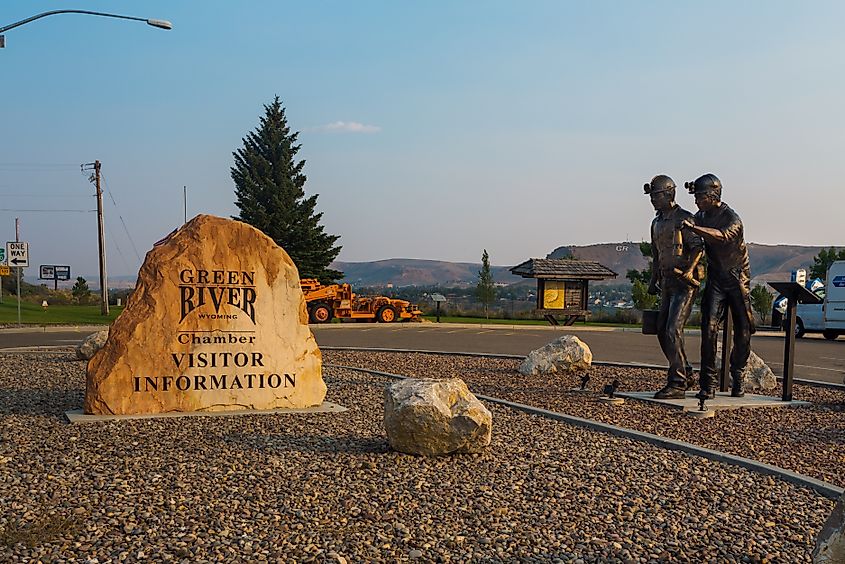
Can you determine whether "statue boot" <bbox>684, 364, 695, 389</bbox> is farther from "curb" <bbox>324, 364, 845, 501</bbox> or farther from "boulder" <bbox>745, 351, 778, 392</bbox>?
"curb" <bbox>324, 364, 845, 501</bbox>

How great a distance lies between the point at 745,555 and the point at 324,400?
6.07 metres

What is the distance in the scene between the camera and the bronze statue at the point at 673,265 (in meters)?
9.82

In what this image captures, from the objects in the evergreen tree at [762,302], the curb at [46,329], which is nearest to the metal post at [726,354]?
the curb at [46,329]

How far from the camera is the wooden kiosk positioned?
1188 inches

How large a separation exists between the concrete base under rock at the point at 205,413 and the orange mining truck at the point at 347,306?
21.9 m

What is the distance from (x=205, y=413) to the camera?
866 cm

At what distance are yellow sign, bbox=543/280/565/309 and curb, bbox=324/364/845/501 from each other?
820 inches

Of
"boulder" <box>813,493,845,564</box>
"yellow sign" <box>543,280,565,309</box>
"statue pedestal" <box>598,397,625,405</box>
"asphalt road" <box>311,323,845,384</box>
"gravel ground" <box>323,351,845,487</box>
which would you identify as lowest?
"asphalt road" <box>311,323,845,384</box>

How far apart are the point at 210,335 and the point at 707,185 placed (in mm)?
5998

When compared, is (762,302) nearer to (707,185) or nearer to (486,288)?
(486,288)

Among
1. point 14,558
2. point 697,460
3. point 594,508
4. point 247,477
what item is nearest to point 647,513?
point 594,508

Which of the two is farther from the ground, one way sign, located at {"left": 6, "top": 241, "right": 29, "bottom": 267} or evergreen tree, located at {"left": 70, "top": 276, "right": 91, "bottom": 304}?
one way sign, located at {"left": 6, "top": 241, "right": 29, "bottom": 267}

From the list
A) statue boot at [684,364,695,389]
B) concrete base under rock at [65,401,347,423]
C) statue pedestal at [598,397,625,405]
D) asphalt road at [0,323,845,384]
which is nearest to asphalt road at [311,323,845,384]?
asphalt road at [0,323,845,384]

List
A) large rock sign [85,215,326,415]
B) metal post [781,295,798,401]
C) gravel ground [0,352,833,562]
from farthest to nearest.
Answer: metal post [781,295,798,401] < large rock sign [85,215,326,415] < gravel ground [0,352,833,562]
